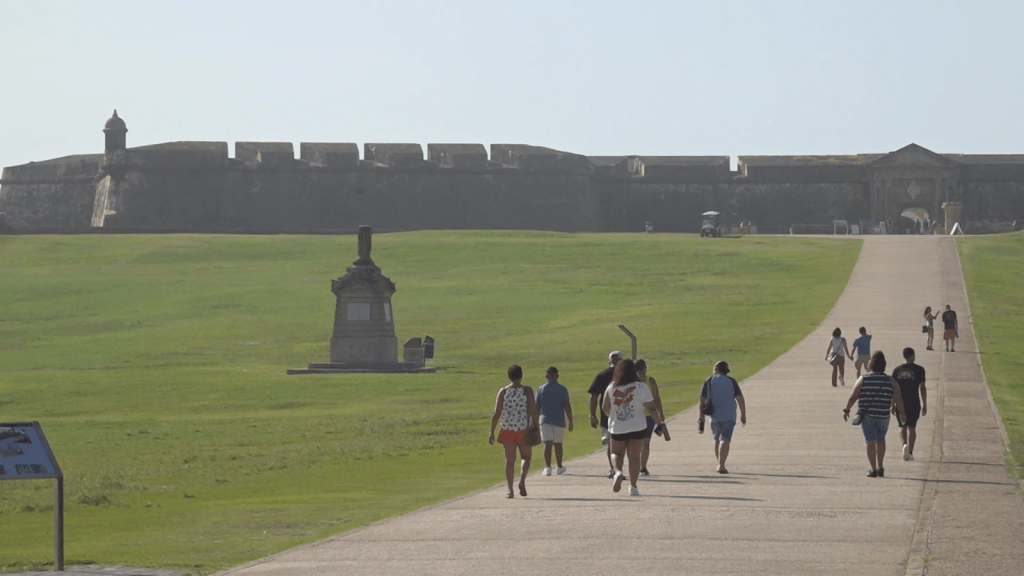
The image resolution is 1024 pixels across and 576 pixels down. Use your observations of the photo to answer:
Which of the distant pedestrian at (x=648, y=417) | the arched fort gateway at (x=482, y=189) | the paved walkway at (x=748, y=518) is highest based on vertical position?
the arched fort gateway at (x=482, y=189)

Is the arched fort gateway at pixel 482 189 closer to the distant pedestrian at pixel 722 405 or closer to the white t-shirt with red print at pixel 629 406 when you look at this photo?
the distant pedestrian at pixel 722 405

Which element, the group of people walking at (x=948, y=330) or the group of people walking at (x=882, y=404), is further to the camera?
the group of people walking at (x=948, y=330)

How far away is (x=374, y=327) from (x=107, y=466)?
14.1 meters

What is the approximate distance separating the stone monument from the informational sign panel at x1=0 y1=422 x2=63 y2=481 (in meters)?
20.9

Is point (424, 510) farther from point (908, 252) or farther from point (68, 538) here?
point (908, 252)

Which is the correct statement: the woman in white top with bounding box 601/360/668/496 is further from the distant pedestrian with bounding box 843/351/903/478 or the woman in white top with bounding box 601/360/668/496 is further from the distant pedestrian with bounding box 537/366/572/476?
the distant pedestrian with bounding box 843/351/903/478

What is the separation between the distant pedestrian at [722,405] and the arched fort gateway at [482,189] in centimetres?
5468

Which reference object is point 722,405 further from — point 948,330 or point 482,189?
point 482,189

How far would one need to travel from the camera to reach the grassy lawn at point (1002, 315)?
65.7 ft

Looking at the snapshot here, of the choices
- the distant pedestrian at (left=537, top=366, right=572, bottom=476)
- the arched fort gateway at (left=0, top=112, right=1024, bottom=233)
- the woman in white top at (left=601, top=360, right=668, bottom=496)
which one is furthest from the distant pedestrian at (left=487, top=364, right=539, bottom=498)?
the arched fort gateway at (left=0, top=112, right=1024, bottom=233)

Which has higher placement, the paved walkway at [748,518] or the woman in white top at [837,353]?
the woman in white top at [837,353]

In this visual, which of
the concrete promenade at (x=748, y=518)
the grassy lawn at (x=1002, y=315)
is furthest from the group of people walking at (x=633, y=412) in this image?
the grassy lawn at (x=1002, y=315)

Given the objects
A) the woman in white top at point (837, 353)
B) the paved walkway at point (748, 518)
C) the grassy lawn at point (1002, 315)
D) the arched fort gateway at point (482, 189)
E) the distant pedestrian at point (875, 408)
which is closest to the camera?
the paved walkway at point (748, 518)

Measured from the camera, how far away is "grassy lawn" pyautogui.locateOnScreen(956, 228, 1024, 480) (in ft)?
65.7
